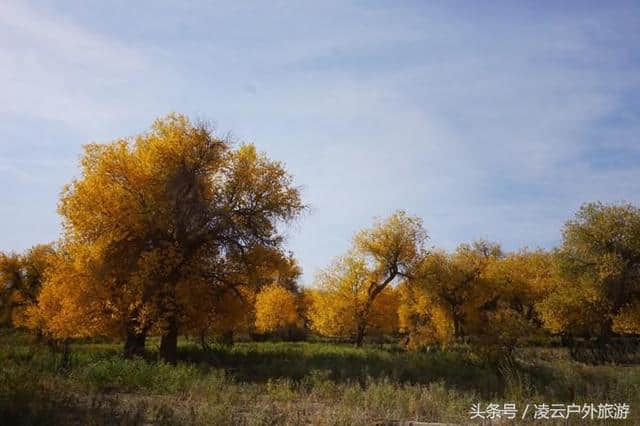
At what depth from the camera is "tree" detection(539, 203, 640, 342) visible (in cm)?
3450

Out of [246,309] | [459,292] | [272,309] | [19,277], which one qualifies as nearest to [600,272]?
[459,292]

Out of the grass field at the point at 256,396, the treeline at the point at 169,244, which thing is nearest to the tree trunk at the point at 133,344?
the treeline at the point at 169,244

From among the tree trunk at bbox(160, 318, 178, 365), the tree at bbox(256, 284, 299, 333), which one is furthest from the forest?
the tree at bbox(256, 284, 299, 333)

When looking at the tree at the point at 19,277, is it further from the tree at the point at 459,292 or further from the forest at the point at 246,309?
the tree at the point at 459,292

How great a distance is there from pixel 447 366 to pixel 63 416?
634 inches

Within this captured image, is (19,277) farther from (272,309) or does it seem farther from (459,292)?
(459,292)

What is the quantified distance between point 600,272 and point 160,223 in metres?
30.2

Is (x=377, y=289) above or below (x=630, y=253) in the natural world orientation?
below

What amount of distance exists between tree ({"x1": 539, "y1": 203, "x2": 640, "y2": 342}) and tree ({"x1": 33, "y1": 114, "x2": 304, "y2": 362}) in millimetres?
24749

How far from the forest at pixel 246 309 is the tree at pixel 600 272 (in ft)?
0.38

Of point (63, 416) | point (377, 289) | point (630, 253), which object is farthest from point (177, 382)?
point (630, 253)

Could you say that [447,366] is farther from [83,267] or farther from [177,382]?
[83,267]

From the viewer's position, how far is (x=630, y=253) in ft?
114

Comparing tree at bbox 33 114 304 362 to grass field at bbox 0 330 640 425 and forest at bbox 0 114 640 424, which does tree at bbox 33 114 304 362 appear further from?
grass field at bbox 0 330 640 425
